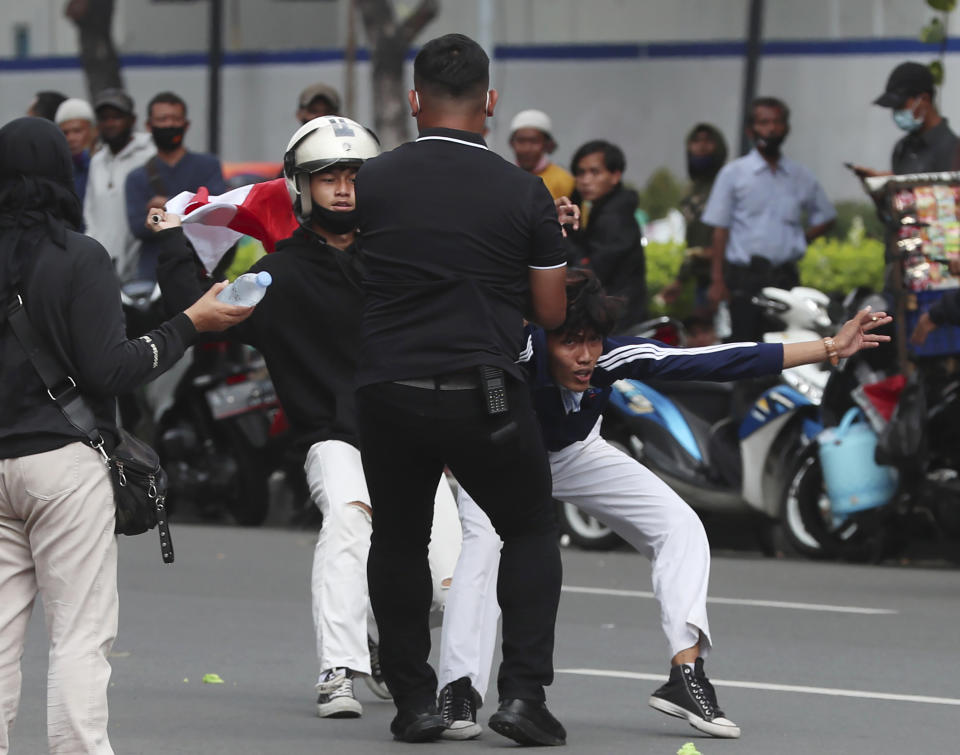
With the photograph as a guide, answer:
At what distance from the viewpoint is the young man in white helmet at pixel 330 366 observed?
683 cm

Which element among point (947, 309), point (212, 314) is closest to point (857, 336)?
point (212, 314)

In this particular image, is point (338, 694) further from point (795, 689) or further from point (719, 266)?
point (719, 266)

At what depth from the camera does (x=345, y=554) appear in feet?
22.7

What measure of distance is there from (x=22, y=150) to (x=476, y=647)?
7.02 feet

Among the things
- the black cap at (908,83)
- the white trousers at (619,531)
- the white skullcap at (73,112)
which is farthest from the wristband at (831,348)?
the white skullcap at (73,112)

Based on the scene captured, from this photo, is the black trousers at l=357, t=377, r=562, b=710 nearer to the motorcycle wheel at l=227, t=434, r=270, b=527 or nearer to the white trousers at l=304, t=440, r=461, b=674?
the white trousers at l=304, t=440, r=461, b=674

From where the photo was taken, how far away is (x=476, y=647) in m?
6.48

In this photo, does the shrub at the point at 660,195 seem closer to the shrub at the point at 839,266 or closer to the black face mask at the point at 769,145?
the shrub at the point at 839,266

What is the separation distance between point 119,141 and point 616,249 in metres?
3.39

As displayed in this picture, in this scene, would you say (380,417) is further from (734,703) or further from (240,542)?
(240,542)

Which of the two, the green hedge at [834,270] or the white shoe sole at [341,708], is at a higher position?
the green hedge at [834,270]

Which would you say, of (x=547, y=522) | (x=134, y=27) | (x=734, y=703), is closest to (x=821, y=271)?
(x=734, y=703)

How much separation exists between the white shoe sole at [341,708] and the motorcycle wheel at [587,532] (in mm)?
4898

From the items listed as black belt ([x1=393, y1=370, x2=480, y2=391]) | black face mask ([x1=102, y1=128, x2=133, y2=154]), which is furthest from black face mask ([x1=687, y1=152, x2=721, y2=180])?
black belt ([x1=393, y1=370, x2=480, y2=391])
